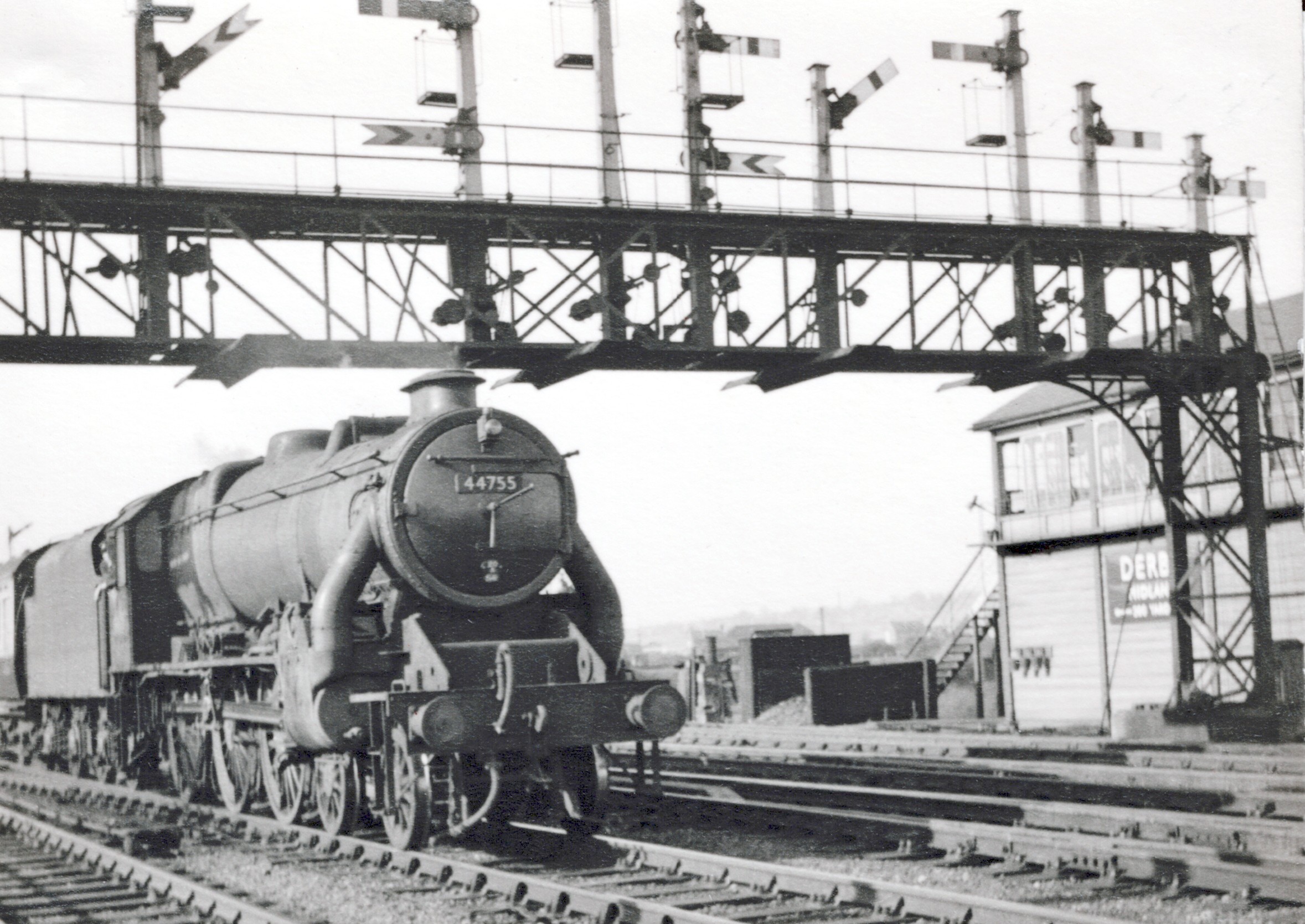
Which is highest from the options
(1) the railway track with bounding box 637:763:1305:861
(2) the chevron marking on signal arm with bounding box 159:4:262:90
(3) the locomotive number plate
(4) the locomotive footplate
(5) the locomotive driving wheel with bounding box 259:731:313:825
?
(2) the chevron marking on signal arm with bounding box 159:4:262:90

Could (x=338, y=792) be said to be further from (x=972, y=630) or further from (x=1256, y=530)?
(x=972, y=630)

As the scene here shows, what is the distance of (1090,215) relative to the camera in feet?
61.9

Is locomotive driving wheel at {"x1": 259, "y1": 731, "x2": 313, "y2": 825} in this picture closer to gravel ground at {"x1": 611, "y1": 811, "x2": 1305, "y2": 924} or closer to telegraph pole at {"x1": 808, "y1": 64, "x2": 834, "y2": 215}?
gravel ground at {"x1": 611, "y1": 811, "x2": 1305, "y2": 924}

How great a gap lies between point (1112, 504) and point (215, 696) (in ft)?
58.8

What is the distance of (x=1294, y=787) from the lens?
43.1 feet

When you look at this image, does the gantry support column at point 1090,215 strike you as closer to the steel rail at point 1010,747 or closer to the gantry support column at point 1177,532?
the gantry support column at point 1177,532

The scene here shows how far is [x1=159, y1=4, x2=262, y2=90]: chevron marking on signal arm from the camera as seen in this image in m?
14.4

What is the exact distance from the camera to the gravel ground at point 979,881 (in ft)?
26.7

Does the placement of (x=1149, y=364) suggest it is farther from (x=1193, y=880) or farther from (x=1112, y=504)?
(x=1193, y=880)

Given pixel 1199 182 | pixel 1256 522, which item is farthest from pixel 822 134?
pixel 1256 522

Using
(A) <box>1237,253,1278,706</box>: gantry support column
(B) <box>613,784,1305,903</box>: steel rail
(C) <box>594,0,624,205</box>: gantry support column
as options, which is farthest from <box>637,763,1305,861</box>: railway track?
(A) <box>1237,253,1278,706</box>: gantry support column

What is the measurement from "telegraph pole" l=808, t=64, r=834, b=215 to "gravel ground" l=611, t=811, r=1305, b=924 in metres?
8.21

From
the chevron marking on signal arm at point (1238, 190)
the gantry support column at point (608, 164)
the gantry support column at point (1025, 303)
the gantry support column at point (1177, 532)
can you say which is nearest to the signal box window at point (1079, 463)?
the gantry support column at point (1177, 532)

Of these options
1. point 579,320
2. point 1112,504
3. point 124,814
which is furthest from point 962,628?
point 124,814
